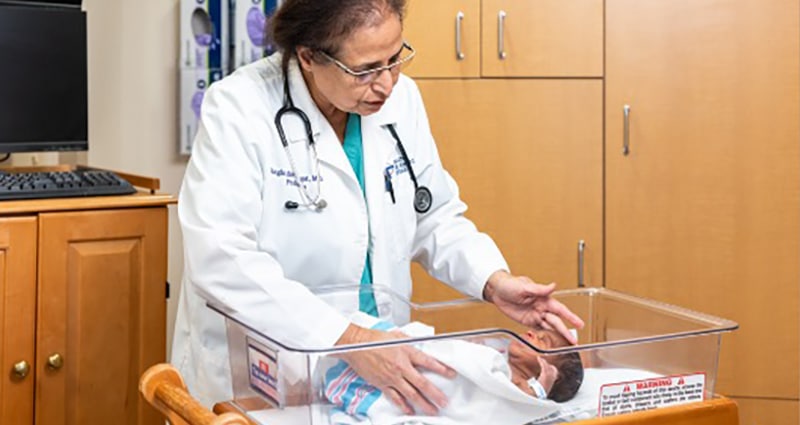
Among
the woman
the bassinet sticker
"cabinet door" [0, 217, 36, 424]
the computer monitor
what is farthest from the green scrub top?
the computer monitor

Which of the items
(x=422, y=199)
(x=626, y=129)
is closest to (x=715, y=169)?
(x=626, y=129)

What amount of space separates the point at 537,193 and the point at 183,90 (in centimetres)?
108

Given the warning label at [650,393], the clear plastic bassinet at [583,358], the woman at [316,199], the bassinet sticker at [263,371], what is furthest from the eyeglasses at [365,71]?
the warning label at [650,393]

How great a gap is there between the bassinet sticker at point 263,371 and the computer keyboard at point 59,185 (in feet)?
3.12

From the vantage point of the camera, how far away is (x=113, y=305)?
2242 mm

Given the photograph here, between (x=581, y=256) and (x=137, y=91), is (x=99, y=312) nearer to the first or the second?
(x=137, y=91)

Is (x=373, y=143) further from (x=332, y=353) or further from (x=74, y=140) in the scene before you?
(x=74, y=140)

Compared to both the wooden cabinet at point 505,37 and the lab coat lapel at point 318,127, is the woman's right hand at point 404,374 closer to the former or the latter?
the lab coat lapel at point 318,127

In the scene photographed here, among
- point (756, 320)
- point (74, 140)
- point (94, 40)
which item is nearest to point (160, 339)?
point (74, 140)

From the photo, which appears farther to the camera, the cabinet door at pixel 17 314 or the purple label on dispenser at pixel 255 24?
→ the purple label on dispenser at pixel 255 24

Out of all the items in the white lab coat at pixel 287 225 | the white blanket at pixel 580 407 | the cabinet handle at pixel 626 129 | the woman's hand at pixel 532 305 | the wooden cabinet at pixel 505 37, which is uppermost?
the wooden cabinet at pixel 505 37

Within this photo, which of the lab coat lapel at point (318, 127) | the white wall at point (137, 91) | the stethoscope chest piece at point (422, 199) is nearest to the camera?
the lab coat lapel at point (318, 127)

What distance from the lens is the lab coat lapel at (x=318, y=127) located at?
6.09ft

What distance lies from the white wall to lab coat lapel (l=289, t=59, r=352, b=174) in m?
1.27
